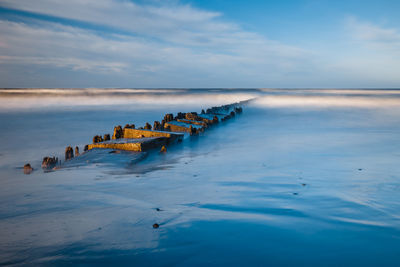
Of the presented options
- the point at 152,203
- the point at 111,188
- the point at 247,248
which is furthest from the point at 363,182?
the point at 111,188

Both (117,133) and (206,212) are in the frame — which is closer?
(206,212)

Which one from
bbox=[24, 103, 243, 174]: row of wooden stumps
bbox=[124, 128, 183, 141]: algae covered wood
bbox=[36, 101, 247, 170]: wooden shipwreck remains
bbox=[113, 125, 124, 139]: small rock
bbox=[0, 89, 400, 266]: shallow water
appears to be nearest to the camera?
bbox=[0, 89, 400, 266]: shallow water

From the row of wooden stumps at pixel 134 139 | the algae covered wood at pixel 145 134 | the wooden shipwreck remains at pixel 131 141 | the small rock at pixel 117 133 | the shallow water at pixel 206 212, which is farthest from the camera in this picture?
the small rock at pixel 117 133

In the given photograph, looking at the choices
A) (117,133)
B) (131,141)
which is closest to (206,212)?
(131,141)

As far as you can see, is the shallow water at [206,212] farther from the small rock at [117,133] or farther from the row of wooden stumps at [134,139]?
the small rock at [117,133]

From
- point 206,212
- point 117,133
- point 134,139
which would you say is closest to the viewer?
point 206,212

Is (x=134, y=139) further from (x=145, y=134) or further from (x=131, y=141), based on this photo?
(x=145, y=134)

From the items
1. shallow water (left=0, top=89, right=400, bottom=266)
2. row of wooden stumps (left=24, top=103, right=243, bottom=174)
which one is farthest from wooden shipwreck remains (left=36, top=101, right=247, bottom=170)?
shallow water (left=0, top=89, right=400, bottom=266)

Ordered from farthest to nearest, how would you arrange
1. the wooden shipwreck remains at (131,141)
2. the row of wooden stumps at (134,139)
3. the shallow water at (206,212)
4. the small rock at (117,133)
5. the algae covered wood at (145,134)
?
1. the small rock at (117,133)
2. the algae covered wood at (145,134)
3. the row of wooden stumps at (134,139)
4. the wooden shipwreck remains at (131,141)
5. the shallow water at (206,212)

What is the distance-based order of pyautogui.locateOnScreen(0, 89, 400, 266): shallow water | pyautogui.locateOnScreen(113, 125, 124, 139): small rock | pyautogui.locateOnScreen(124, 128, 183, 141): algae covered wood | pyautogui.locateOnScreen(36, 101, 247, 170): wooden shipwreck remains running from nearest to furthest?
pyautogui.locateOnScreen(0, 89, 400, 266): shallow water
pyautogui.locateOnScreen(36, 101, 247, 170): wooden shipwreck remains
pyautogui.locateOnScreen(124, 128, 183, 141): algae covered wood
pyautogui.locateOnScreen(113, 125, 124, 139): small rock

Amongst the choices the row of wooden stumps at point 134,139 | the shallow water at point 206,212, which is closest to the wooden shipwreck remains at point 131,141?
the row of wooden stumps at point 134,139

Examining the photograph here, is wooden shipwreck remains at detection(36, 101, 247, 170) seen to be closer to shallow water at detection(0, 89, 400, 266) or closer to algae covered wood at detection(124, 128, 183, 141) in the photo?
algae covered wood at detection(124, 128, 183, 141)

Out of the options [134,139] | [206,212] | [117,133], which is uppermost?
[117,133]

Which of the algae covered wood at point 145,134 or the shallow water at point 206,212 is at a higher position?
the algae covered wood at point 145,134
